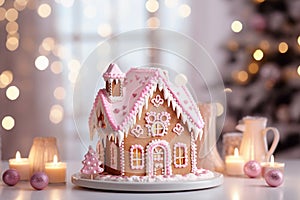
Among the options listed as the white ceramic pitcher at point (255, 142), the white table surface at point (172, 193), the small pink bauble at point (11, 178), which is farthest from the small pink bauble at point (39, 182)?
the white ceramic pitcher at point (255, 142)

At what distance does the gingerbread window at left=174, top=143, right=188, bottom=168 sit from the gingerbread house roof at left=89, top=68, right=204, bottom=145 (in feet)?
0.19

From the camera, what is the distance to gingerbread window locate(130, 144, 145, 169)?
181 cm

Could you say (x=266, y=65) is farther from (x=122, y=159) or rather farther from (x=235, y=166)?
(x=122, y=159)

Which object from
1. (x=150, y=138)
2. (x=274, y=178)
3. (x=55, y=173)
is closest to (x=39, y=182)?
(x=55, y=173)

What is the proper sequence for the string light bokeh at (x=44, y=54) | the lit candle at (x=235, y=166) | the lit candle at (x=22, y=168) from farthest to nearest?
the string light bokeh at (x=44, y=54)
the lit candle at (x=235, y=166)
the lit candle at (x=22, y=168)

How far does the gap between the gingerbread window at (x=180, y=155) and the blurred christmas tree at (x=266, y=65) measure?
6.84 feet

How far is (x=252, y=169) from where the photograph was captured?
2061 mm

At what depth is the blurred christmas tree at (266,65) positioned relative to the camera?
3914mm

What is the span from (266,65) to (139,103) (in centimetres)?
227

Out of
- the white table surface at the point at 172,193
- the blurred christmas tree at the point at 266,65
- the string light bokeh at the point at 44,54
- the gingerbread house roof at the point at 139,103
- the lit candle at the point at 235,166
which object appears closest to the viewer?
the white table surface at the point at 172,193

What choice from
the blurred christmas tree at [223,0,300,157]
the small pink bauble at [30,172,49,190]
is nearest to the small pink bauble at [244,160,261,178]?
the small pink bauble at [30,172,49,190]

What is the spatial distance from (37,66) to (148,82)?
207cm

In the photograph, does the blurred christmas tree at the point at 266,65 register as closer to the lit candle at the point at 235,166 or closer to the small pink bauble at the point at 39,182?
the lit candle at the point at 235,166

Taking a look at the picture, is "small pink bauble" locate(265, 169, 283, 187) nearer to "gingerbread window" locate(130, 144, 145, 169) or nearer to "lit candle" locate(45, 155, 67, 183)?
"gingerbread window" locate(130, 144, 145, 169)
